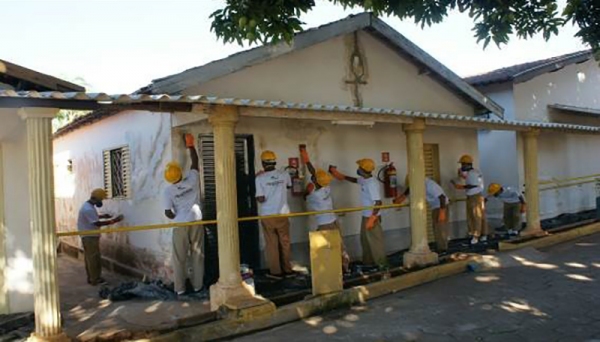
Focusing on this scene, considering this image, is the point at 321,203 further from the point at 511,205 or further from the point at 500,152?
the point at 500,152

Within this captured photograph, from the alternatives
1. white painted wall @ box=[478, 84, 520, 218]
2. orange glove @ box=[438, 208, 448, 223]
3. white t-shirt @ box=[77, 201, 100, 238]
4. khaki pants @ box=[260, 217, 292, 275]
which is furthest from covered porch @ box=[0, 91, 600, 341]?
white painted wall @ box=[478, 84, 520, 218]

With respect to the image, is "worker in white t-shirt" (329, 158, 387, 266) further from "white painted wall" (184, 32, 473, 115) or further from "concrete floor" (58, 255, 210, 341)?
"concrete floor" (58, 255, 210, 341)

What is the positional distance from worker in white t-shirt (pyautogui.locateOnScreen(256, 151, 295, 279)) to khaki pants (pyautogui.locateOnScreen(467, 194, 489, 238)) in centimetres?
439

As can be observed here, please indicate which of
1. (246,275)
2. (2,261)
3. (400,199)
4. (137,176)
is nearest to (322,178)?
(400,199)

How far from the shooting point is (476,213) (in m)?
10.6

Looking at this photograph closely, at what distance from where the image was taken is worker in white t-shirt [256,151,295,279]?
7949mm

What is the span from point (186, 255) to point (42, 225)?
2523 millimetres

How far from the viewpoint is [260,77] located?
844 cm

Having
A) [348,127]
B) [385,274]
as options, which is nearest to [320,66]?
[348,127]

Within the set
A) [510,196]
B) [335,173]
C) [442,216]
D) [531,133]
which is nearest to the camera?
[335,173]

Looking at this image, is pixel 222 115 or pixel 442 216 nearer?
pixel 222 115

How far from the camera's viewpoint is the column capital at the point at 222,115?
627 cm

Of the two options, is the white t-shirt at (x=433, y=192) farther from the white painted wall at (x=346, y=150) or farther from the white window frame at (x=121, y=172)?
the white window frame at (x=121, y=172)

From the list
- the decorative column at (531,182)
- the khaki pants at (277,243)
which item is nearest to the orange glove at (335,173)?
the khaki pants at (277,243)
